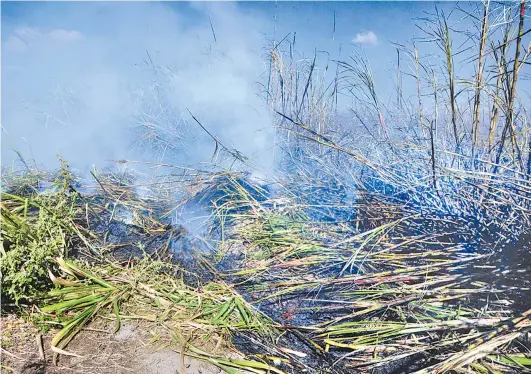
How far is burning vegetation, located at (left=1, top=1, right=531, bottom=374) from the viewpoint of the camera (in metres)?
1.83

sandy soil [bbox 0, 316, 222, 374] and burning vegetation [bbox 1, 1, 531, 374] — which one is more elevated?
burning vegetation [bbox 1, 1, 531, 374]

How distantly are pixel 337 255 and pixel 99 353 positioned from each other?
154 centimetres

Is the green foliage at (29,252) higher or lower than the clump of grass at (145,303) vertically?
higher

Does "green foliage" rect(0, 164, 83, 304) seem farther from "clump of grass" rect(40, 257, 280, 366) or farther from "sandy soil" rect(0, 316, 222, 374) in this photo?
"sandy soil" rect(0, 316, 222, 374)

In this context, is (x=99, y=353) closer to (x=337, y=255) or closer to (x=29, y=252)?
(x=29, y=252)

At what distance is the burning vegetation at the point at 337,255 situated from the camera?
1.83 metres

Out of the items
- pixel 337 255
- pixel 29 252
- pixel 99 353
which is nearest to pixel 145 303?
pixel 99 353

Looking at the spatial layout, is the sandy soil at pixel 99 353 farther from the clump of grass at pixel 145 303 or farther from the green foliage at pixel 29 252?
the green foliage at pixel 29 252

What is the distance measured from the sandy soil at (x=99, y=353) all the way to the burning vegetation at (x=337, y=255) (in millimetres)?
54

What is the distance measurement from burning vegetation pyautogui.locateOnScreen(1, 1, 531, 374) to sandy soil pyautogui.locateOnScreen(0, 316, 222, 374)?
0.18 feet

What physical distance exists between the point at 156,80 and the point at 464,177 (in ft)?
15.9

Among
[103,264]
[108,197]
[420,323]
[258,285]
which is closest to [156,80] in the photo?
[108,197]

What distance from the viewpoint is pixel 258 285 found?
2371mm

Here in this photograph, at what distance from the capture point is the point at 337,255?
2.49 m
